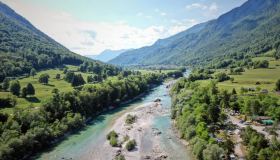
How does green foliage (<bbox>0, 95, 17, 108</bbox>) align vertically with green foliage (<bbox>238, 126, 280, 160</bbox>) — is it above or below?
above

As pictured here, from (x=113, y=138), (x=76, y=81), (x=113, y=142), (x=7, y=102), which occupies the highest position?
(x=76, y=81)

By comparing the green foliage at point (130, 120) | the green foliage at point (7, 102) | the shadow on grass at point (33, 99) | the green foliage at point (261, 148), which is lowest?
the green foliage at point (130, 120)

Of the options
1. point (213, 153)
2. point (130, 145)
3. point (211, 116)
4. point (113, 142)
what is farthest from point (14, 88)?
point (213, 153)

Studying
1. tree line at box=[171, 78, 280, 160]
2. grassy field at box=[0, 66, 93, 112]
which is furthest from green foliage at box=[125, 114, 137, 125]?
grassy field at box=[0, 66, 93, 112]

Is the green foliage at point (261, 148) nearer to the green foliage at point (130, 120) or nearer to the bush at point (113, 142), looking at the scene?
the bush at point (113, 142)

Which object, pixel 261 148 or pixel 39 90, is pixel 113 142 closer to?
pixel 261 148

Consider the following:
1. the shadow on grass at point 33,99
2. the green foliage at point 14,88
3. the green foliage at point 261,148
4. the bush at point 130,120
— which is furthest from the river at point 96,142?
the green foliage at point 14,88

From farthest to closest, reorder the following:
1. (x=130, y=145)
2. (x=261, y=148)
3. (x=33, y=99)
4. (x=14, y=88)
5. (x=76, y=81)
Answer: (x=76, y=81), (x=14, y=88), (x=33, y=99), (x=130, y=145), (x=261, y=148)

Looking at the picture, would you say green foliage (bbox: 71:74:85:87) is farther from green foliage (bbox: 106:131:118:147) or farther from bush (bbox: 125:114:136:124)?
green foliage (bbox: 106:131:118:147)

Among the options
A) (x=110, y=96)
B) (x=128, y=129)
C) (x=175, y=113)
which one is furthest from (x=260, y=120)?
(x=110, y=96)

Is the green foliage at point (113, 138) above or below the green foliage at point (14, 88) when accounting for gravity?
below

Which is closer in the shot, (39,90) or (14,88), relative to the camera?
(14,88)

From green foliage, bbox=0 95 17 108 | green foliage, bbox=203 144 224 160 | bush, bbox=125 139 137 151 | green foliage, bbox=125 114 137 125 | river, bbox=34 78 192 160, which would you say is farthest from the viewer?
green foliage, bbox=125 114 137 125

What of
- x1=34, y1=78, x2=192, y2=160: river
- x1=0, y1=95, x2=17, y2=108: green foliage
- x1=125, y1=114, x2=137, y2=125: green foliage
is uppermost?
x1=0, y1=95, x2=17, y2=108: green foliage
